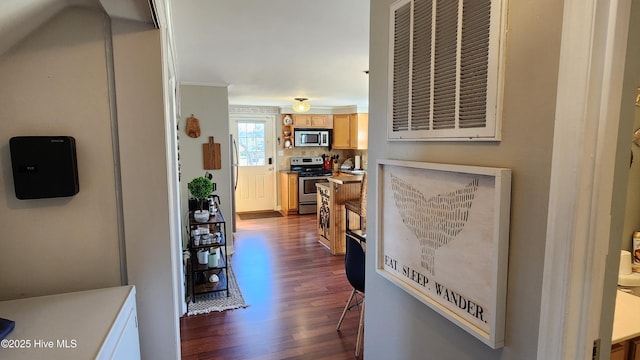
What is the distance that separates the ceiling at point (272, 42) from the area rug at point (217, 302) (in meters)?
2.25

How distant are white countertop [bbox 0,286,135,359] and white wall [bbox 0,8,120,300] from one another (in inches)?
4.3

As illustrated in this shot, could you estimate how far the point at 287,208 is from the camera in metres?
7.24

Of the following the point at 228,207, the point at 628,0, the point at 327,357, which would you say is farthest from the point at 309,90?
the point at 628,0

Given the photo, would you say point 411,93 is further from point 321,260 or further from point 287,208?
point 287,208

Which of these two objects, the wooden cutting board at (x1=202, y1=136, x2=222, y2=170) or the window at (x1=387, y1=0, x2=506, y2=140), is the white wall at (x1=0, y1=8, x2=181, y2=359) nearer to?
the window at (x1=387, y1=0, x2=506, y2=140)

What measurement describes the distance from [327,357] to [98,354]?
1.90 meters

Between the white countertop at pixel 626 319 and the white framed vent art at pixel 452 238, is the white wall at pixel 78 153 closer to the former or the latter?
the white framed vent art at pixel 452 238

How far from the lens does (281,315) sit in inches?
121

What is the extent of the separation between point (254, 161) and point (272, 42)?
503cm

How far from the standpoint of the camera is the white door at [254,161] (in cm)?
730

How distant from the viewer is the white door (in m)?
7.30

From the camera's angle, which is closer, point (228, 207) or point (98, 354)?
point (98, 354)

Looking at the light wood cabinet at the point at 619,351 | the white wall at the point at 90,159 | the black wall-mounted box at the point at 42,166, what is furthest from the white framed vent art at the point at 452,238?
the black wall-mounted box at the point at 42,166

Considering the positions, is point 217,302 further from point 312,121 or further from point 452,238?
point 312,121
